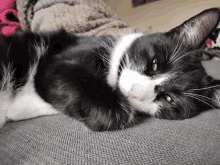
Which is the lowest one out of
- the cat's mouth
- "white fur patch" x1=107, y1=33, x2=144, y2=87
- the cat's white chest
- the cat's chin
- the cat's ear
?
the cat's white chest

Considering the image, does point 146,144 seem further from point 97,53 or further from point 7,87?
point 7,87

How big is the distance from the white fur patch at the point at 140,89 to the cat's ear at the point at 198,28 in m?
0.27

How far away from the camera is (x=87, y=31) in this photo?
123 centimetres

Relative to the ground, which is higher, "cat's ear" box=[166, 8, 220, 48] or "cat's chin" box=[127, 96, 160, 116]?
"cat's ear" box=[166, 8, 220, 48]

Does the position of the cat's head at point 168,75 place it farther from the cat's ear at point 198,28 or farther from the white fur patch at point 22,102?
the white fur patch at point 22,102

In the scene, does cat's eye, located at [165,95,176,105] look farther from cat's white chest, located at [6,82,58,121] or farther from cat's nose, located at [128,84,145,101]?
cat's white chest, located at [6,82,58,121]

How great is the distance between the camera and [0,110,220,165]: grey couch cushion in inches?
14.9

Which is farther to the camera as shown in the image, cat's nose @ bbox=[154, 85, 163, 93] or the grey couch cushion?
cat's nose @ bbox=[154, 85, 163, 93]

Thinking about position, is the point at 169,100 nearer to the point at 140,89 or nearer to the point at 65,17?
the point at 140,89

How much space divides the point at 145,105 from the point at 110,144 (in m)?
0.30

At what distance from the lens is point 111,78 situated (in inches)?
28.1

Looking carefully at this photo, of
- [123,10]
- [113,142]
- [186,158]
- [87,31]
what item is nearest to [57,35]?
[87,31]

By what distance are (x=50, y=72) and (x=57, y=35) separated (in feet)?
0.98

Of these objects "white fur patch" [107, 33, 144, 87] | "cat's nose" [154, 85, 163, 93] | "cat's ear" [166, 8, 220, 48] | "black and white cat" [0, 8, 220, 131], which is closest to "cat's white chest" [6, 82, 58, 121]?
"black and white cat" [0, 8, 220, 131]
